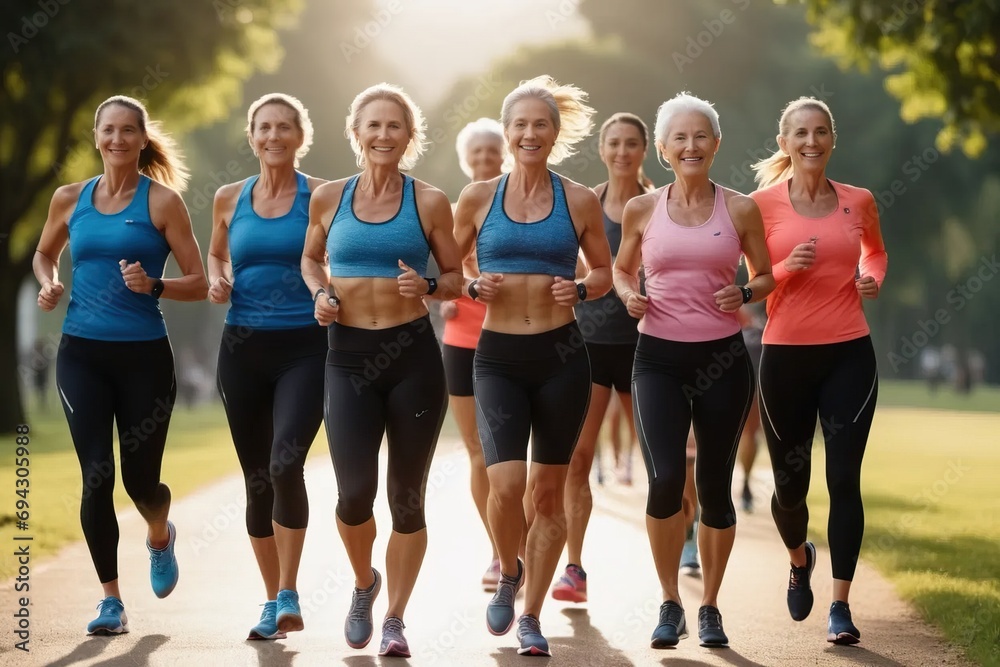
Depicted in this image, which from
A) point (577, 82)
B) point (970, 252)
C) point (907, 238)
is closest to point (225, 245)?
point (577, 82)

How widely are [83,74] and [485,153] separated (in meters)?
12.3

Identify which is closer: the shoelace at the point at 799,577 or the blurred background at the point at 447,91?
the shoelace at the point at 799,577

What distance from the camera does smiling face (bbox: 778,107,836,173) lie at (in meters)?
7.45

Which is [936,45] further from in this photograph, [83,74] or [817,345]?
[83,74]

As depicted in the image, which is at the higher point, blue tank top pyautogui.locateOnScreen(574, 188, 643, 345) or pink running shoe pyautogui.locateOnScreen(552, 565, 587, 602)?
blue tank top pyautogui.locateOnScreen(574, 188, 643, 345)

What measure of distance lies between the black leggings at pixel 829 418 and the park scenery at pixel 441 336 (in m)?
0.08

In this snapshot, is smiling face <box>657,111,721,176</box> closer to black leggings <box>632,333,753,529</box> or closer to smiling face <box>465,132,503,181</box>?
black leggings <box>632,333,753,529</box>

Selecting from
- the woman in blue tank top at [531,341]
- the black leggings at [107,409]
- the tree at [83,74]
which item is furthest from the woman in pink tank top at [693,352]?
the tree at [83,74]

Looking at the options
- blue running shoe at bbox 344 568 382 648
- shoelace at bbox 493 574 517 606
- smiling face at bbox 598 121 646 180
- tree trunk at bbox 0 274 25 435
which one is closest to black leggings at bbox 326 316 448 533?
blue running shoe at bbox 344 568 382 648

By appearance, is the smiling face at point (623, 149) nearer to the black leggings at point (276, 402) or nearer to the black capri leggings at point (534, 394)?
the black capri leggings at point (534, 394)

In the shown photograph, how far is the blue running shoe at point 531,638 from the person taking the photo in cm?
673

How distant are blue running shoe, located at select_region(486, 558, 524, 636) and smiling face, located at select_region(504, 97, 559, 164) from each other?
80.5 inches

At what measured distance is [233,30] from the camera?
21156mm

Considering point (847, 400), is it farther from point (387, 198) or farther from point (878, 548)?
point (878, 548)
